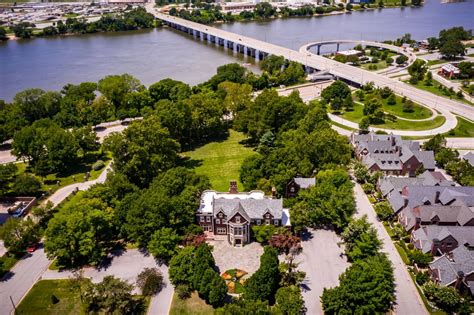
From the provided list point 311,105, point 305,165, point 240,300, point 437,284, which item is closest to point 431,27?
point 311,105

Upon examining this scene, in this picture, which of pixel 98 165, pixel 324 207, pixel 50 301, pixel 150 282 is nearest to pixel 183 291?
pixel 150 282

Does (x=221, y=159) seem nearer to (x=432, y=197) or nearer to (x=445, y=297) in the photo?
(x=432, y=197)

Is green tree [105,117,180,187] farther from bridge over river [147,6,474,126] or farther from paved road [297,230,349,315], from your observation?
bridge over river [147,6,474,126]

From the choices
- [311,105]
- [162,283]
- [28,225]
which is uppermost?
[311,105]

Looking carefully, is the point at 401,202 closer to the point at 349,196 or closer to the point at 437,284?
the point at 349,196

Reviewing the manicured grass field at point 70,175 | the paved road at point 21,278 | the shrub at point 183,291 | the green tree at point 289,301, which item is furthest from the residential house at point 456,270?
the manicured grass field at point 70,175

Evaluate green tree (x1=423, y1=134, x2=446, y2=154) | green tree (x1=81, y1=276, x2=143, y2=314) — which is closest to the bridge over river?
green tree (x1=423, y1=134, x2=446, y2=154)
